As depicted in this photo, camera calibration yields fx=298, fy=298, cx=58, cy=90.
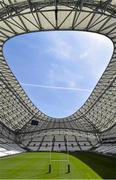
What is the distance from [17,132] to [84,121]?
21051 millimetres

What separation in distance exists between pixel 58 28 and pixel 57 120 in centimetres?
6478

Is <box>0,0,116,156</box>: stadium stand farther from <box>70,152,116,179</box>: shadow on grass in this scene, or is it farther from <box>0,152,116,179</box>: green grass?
<box>0,152,116,179</box>: green grass

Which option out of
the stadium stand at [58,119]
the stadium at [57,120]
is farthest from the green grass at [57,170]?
the stadium stand at [58,119]

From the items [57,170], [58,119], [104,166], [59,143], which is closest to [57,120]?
[58,119]

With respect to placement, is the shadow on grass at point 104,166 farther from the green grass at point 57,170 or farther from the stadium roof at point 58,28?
the stadium roof at point 58,28

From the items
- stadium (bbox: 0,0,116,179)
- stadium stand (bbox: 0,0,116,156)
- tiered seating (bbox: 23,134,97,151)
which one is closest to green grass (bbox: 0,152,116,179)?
stadium (bbox: 0,0,116,179)

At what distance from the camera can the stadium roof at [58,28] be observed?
28109mm

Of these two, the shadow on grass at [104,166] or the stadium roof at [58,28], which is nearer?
the shadow on grass at [104,166]

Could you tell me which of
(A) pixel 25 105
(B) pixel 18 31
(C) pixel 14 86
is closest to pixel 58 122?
(A) pixel 25 105

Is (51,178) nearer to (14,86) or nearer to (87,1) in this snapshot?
(87,1)

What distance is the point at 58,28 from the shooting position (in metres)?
34.9

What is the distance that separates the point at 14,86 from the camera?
61281mm

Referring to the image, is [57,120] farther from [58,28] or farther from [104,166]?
[104,166]

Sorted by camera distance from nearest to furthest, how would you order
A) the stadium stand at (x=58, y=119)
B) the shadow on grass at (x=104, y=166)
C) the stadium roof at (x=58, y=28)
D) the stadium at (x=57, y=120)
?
the shadow on grass at (x=104, y=166)
the stadium at (x=57, y=120)
the stadium roof at (x=58, y=28)
the stadium stand at (x=58, y=119)
